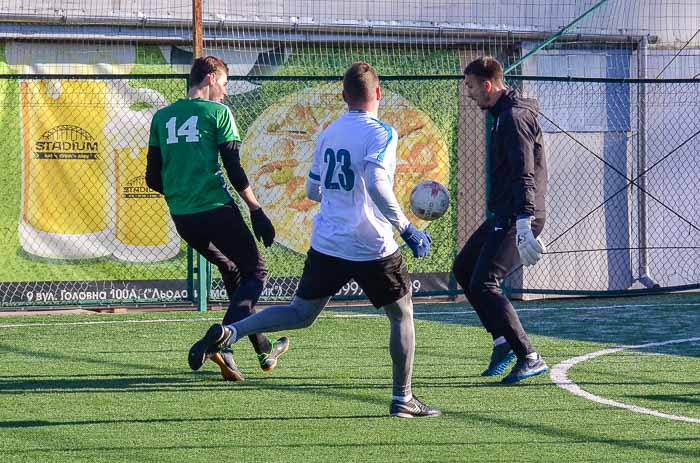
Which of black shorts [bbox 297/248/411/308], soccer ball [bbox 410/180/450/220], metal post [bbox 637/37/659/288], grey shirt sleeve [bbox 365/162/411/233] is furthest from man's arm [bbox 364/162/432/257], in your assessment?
metal post [bbox 637/37/659/288]

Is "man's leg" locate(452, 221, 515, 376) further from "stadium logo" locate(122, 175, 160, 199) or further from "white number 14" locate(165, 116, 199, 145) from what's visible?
"stadium logo" locate(122, 175, 160, 199)

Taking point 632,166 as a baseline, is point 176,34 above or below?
above

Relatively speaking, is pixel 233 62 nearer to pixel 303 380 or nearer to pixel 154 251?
pixel 154 251

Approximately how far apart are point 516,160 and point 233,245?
73.0 inches

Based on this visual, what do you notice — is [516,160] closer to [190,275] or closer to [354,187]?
[354,187]

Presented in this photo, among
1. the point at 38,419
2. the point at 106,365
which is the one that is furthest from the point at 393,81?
the point at 38,419

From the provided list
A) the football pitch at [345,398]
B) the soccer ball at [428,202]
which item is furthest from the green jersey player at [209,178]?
the soccer ball at [428,202]

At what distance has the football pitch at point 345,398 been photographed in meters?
5.62

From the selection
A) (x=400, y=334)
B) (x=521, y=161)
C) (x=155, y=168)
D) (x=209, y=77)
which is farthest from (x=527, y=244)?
(x=155, y=168)

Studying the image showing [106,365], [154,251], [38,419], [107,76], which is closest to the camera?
[38,419]

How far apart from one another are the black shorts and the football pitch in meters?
0.67

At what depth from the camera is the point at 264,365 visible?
7.94 metres

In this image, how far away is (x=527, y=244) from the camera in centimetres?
715

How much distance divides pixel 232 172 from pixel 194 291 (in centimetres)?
538
